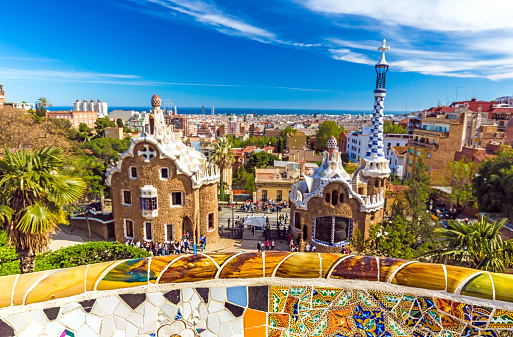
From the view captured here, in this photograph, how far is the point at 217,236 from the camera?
2630cm

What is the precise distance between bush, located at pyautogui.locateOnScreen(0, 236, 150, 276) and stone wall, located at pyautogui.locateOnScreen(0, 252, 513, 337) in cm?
961

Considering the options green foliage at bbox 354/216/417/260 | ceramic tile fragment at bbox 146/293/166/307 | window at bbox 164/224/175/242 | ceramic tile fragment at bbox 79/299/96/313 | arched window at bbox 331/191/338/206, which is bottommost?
window at bbox 164/224/175/242

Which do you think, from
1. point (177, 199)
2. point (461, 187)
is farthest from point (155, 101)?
point (461, 187)

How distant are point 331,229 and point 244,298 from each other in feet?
60.7

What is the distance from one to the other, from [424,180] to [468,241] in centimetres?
2157

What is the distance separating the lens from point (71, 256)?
1424 centimetres

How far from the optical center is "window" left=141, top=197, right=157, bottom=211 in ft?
75.5

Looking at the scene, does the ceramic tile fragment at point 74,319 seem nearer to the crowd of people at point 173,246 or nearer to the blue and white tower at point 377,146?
the crowd of people at point 173,246

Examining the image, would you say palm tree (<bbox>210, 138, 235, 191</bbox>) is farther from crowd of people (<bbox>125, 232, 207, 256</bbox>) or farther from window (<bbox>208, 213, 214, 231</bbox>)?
crowd of people (<bbox>125, 232, 207, 256</bbox>)

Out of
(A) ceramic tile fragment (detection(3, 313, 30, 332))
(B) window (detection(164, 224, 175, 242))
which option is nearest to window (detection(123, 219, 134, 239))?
(B) window (detection(164, 224, 175, 242))

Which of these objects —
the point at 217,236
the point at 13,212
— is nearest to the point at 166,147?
the point at 217,236

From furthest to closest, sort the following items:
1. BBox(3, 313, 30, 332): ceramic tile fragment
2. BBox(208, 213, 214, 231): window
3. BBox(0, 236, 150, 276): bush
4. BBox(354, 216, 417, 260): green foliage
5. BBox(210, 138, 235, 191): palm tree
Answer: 1. BBox(210, 138, 235, 191): palm tree
2. BBox(208, 213, 214, 231): window
3. BBox(354, 216, 417, 260): green foliage
4. BBox(0, 236, 150, 276): bush
5. BBox(3, 313, 30, 332): ceramic tile fragment

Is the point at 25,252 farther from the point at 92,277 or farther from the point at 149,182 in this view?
the point at 149,182

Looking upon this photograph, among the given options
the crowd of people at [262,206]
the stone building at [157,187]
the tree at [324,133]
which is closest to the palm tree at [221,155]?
the crowd of people at [262,206]
